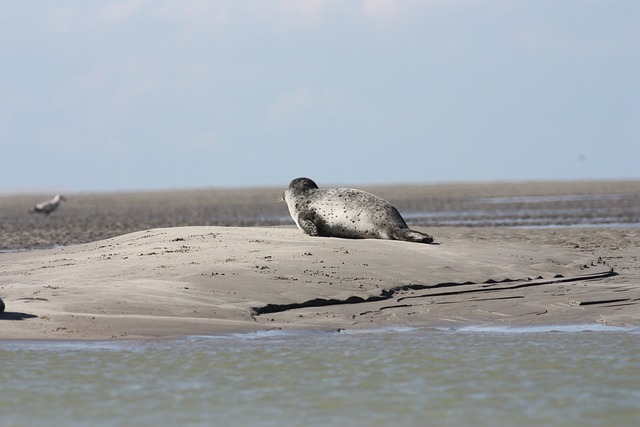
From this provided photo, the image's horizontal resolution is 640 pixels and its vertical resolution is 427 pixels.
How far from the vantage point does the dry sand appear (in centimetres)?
996

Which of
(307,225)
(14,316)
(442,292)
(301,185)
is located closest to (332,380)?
(14,316)

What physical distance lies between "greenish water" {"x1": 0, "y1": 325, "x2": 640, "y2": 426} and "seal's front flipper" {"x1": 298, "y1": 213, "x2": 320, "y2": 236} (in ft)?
20.0

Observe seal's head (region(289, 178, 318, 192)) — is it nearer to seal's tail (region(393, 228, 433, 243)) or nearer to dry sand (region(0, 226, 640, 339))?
dry sand (region(0, 226, 640, 339))

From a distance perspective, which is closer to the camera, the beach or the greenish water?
the greenish water

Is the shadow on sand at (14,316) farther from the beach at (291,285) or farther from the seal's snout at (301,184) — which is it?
the seal's snout at (301,184)

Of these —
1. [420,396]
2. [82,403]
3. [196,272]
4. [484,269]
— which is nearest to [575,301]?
[484,269]

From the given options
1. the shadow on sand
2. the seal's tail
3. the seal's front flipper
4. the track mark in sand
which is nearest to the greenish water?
the shadow on sand

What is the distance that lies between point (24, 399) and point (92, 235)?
62.7 ft

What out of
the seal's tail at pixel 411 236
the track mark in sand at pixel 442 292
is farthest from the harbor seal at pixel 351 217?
the track mark in sand at pixel 442 292

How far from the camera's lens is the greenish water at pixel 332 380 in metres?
6.19

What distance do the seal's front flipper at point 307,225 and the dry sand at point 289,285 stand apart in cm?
24

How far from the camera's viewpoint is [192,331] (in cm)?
946

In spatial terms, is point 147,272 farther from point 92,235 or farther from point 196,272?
point 92,235

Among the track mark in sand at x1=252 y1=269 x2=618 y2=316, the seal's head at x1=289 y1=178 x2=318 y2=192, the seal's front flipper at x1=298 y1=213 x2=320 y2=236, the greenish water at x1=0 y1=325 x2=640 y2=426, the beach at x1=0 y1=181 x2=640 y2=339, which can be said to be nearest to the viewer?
the greenish water at x1=0 y1=325 x2=640 y2=426
